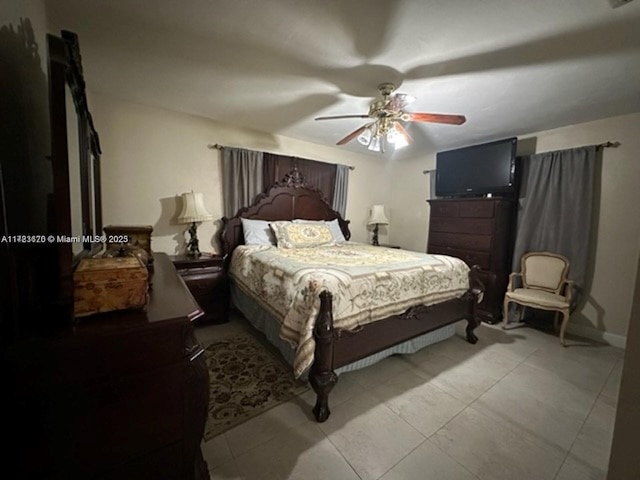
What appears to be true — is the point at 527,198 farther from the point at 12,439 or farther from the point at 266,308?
the point at 12,439

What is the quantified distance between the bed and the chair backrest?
1121 millimetres

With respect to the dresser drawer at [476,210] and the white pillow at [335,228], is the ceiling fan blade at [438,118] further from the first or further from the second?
the white pillow at [335,228]

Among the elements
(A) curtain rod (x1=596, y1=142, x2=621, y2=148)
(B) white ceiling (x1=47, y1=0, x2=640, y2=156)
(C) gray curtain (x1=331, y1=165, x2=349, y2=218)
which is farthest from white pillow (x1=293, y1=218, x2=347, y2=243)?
(A) curtain rod (x1=596, y1=142, x2=621, y2=148)

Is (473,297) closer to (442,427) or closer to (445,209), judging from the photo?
(442,427)

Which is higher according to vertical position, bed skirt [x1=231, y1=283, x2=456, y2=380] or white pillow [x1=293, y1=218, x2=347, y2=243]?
white pillow [x1=293, y1=218, x2=347, y2=243]

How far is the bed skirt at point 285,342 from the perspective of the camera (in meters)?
1.91

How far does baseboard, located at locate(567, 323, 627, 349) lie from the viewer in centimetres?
263

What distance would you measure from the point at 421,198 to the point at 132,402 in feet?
14.8

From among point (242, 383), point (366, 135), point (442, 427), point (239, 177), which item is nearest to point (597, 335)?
point (442, 427)

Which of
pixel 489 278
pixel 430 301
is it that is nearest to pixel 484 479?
pixel 430 301

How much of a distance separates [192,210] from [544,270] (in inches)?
162

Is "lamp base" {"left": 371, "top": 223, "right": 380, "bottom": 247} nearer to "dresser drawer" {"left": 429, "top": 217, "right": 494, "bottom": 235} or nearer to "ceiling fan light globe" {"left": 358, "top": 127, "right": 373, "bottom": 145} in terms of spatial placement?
"dresser drawer" {"left": 429, "top": 217, "right": 494, "bottom": 235}

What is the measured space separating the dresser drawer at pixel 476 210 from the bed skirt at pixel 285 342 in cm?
153

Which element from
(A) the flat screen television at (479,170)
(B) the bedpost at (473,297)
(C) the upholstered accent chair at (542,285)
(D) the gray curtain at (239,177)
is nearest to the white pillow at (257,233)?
(D) the gray curtain at (239,177)
